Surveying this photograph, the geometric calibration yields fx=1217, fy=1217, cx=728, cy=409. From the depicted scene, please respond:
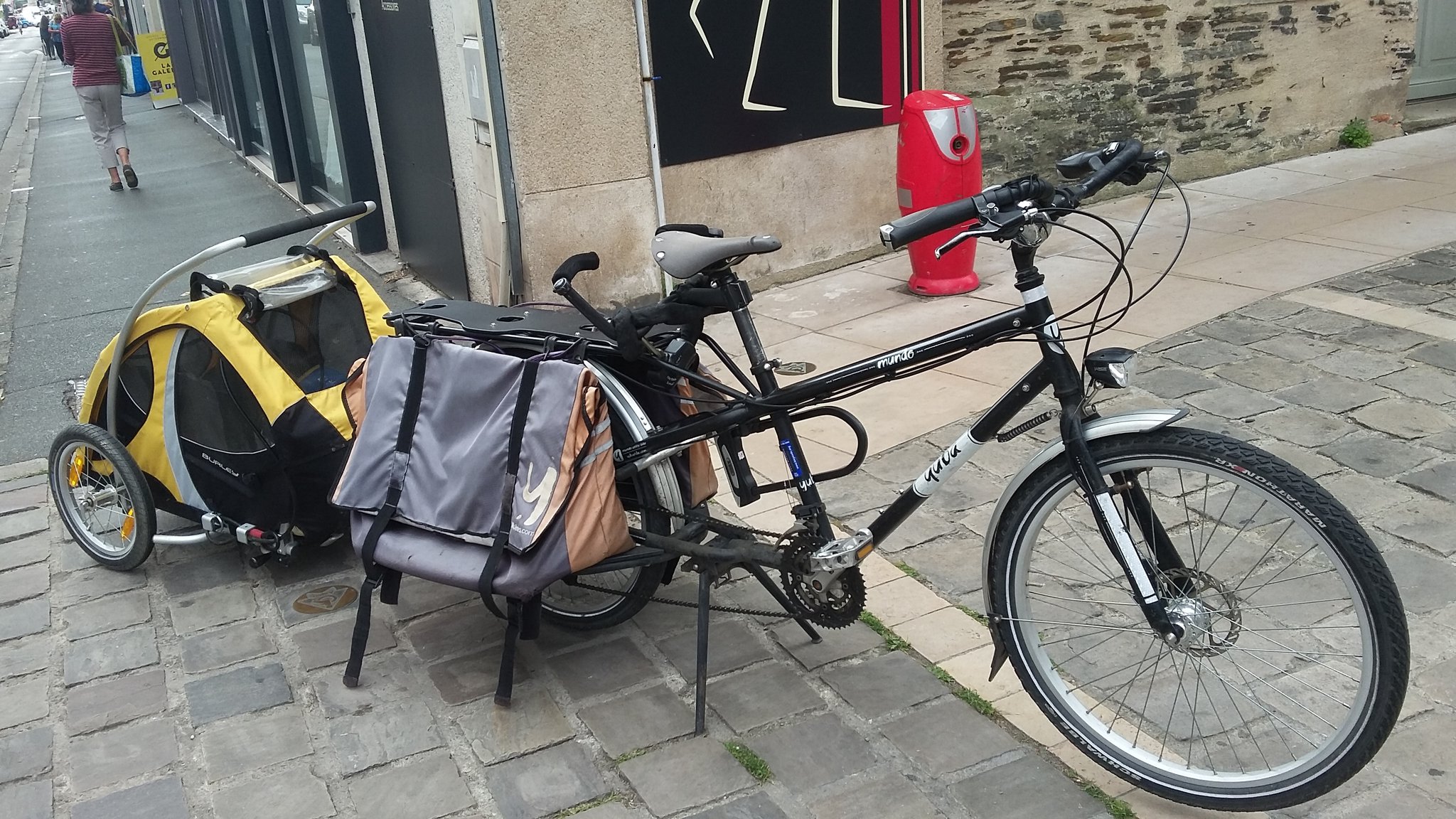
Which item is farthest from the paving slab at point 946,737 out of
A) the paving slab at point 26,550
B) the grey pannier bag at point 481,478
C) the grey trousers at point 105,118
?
the grey trousers at point 105,118

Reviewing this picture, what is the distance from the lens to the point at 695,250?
10.0 ft

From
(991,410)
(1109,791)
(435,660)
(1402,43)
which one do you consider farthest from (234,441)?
(1402,43)

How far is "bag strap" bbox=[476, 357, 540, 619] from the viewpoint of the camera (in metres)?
3.09

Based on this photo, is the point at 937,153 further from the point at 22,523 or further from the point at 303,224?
the point at 22,523

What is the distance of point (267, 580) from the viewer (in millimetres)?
4145

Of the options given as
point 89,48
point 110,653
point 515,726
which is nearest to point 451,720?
point 515,726

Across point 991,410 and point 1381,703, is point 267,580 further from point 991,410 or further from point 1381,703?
point 1381,703

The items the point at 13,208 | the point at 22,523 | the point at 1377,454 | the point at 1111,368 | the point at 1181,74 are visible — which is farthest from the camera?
the point at 13,208

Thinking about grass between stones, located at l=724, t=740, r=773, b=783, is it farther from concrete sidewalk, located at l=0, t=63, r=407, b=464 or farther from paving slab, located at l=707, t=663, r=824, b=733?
concrete sidewalk, located at l=0, t=63, r=407, b=464

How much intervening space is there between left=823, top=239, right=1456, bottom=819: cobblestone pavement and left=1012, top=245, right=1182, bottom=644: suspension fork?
508 millimetres

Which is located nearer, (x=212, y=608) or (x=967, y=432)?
(x=967, y=432)

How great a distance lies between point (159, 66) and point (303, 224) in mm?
18294

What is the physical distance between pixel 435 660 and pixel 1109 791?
75.5 inches

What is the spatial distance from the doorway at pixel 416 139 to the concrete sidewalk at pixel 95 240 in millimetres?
1417
